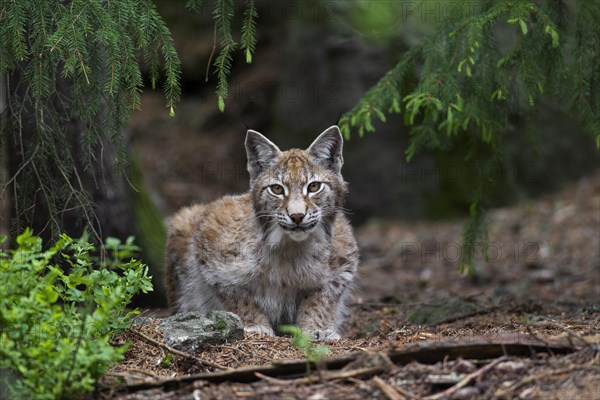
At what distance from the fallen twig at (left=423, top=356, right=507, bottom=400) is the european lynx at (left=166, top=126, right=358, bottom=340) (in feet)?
7.00

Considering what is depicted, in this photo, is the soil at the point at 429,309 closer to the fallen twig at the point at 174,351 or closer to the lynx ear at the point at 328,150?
the fallen twig at the point at 174,351

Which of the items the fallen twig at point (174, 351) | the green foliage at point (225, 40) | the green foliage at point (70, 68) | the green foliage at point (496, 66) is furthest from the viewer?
the green foliage at point (496, 66)

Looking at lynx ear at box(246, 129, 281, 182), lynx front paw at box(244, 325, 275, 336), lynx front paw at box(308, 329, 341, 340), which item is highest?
lynx ear at box(246, 129, 281, 182)

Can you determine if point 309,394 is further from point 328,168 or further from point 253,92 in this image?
point 253,92

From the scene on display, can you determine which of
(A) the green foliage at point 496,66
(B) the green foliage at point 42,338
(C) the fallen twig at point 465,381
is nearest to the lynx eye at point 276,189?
(A) the green foliage at point 496,66

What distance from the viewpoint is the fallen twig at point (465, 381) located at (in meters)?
3.81

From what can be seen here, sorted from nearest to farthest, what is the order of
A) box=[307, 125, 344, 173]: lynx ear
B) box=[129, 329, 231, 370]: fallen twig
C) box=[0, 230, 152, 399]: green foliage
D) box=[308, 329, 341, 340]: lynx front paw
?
box=[0, 230, 152, 399]: green foliage < box=[129, 329, 231, 370]: fallen twig < box=[308, 329, 341, 340]: lynx front paw < box=[307, 125, 344, 173]: lynx ear

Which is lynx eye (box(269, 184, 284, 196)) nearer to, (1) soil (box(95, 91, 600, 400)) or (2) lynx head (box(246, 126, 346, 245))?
(2) lynx head (box(246, 126, 346, 245))

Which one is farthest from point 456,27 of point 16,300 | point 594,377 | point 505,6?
point 16,300

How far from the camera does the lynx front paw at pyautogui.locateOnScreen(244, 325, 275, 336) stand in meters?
5.85

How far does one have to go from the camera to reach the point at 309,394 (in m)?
3.87

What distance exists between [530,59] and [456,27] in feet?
1.97

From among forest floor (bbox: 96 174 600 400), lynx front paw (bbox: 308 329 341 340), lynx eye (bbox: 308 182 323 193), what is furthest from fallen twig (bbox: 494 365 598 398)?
lynx eye (bbox: 308 182 323 193)

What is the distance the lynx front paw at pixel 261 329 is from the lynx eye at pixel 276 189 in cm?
106
